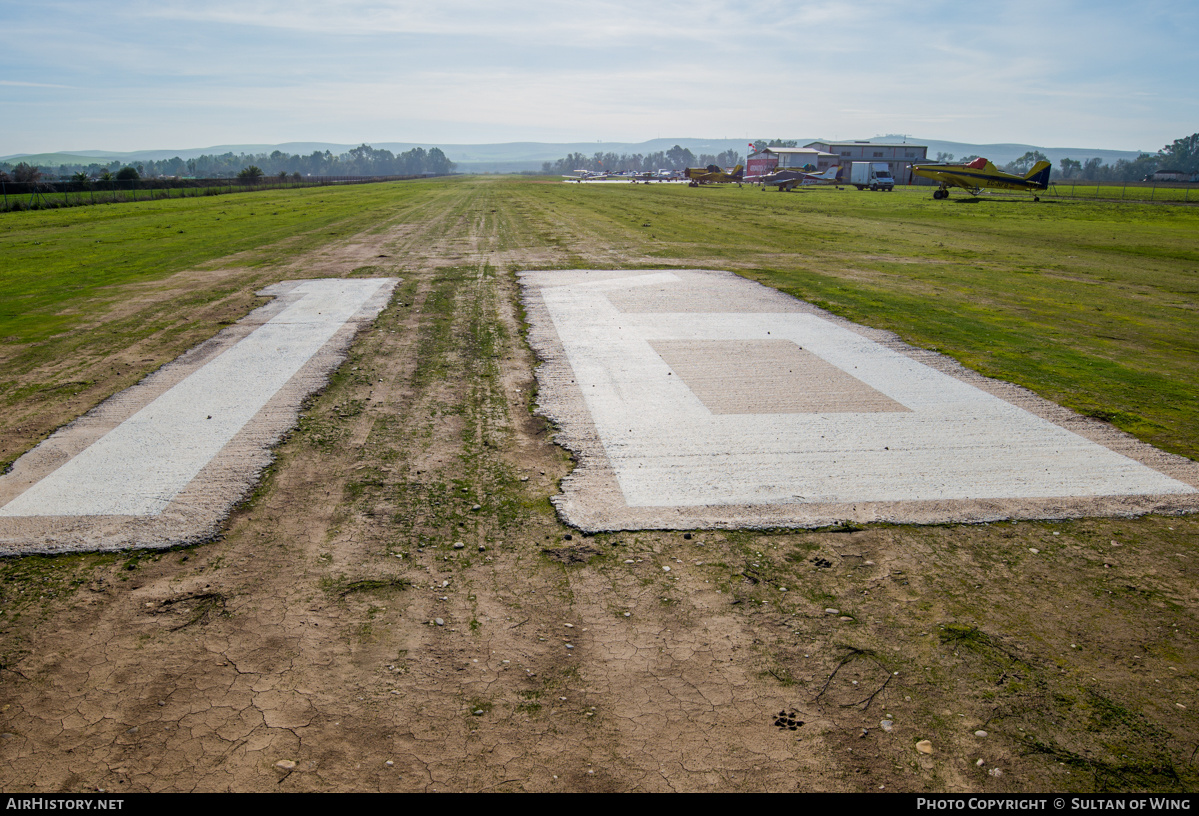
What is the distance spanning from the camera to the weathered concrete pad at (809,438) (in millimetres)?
5051

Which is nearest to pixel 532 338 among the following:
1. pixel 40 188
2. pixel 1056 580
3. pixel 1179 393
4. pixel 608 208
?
pixel 1056 580

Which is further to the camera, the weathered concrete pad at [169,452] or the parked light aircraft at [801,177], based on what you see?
the parked light aircraft at [801,177]

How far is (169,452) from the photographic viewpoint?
573 cm

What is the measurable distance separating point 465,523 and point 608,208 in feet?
103

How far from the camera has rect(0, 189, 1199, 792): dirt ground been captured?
286cm

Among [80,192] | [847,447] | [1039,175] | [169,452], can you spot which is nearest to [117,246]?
[169,452]

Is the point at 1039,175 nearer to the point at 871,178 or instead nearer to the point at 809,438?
the point at 871,178

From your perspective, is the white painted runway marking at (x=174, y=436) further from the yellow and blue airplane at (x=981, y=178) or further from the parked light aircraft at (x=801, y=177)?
the parked light aircraft at (x=801, y=177)

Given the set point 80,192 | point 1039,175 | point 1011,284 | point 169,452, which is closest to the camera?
point 169,452

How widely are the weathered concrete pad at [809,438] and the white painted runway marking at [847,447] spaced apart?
0.02 meters

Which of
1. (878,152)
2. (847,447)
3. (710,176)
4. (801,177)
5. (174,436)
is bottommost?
(847,447)

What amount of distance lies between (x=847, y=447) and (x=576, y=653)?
136 inches

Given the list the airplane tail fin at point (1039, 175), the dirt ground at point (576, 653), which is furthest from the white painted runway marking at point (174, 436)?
the airplane tail fin at point (1039, 175)

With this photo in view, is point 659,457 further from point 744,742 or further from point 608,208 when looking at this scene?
point 608,208
